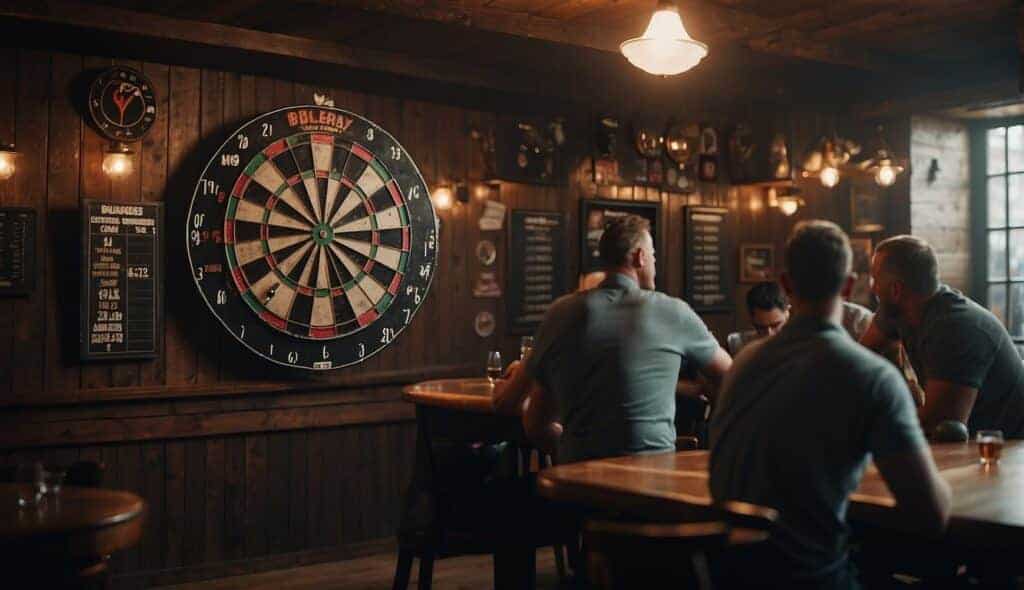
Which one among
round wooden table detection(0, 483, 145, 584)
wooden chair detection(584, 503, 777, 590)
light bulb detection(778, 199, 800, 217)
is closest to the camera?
wooden chair detection(584, 503, 777, 590)

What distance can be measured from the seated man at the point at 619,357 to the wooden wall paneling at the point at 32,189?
2.60 m

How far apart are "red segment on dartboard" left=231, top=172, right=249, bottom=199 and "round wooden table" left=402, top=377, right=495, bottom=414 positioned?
53.2 inches

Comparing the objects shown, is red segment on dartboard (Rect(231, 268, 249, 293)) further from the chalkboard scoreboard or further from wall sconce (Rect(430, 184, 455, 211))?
wall sconce (Rect(430, 184, 455, 211))

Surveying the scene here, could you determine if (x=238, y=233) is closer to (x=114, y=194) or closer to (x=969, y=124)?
(x=114, y=194)

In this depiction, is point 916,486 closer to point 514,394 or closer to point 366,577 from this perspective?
point 514,394

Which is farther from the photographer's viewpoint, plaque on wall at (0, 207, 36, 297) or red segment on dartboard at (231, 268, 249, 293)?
red segment on dartboard at (231, 268, 249, 293)

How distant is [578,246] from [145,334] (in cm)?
278

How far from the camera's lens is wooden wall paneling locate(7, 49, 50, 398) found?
484 cm

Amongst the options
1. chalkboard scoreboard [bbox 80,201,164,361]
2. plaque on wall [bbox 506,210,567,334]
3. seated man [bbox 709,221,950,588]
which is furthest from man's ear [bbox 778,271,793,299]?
plaque on wall [bbox 506,210,567,334]

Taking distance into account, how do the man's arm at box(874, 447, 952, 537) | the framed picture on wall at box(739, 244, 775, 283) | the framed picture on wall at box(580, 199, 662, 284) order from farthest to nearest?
the framed picture on wall at box(739, 244, 775, 283) < the framed picture on wall at box(580, 199, 662, 284) < the man's arm at box(874, 447, 952, 537)

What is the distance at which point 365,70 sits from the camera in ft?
18.4

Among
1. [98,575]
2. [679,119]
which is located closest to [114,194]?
[98,575]

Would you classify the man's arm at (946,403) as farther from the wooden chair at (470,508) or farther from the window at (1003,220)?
the window at (1003,220)

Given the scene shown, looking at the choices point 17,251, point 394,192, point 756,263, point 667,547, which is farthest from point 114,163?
point 756,263
